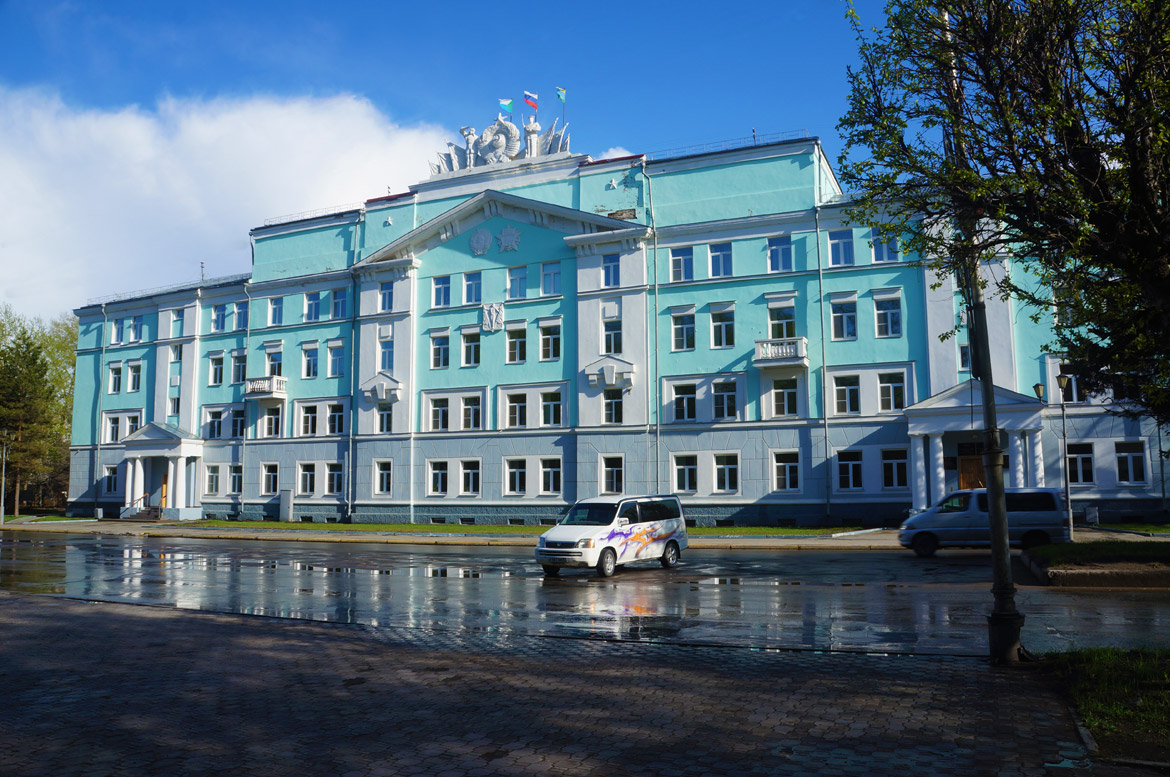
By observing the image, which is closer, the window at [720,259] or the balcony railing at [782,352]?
the balcony railing at [782,352]

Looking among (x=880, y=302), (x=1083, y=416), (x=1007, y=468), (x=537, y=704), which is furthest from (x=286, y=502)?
(x=537, y=704)

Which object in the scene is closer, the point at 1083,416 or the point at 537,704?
the point at 537,704

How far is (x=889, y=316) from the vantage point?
38.2 m

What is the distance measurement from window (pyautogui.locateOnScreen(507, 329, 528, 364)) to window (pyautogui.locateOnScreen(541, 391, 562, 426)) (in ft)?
7.82

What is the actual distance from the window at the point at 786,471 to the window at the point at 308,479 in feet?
86.4

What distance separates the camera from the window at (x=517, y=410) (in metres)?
44.6

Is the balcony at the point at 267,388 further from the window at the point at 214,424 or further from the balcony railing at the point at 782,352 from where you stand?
the balcony railing at the point at 782,352

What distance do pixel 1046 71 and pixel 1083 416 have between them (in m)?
30.1

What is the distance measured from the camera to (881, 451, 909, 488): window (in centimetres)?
3719

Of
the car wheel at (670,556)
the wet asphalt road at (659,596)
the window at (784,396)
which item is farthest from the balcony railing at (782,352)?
the car wheel at (670,556)

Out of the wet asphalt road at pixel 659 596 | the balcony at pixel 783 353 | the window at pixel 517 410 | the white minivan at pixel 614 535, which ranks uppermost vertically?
the balcony at pixel 783 353

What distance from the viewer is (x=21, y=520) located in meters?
55.2

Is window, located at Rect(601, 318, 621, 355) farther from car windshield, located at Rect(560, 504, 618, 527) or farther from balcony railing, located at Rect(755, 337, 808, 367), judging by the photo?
car windshield, located at Rect(560, 504, 618, 527)

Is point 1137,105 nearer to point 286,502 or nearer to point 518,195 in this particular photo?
point 518,195
